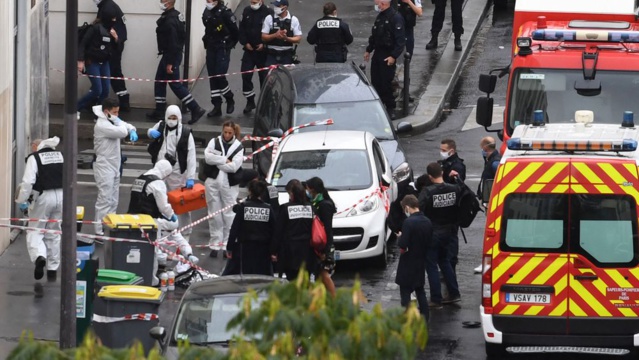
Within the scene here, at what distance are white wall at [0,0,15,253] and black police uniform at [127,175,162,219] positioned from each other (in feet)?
6.95

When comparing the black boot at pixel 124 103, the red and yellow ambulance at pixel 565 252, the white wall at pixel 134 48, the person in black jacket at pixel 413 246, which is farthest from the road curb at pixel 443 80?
the red and yellow ambulance at pixel 565 252

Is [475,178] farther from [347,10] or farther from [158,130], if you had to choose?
[347,10]

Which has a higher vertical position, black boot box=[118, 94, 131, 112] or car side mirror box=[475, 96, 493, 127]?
car side mirror box=[475, 96, 493, 127]

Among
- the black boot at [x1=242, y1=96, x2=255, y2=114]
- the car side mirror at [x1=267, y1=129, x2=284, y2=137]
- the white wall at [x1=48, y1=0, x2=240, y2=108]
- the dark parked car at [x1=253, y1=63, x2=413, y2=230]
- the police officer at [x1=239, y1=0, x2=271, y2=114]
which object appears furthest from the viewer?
the white wall at [x1=48, y1=0, x2=240, y2=108]

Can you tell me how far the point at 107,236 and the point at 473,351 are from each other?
13.5 feet

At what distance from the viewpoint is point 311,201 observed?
1470 centimetres

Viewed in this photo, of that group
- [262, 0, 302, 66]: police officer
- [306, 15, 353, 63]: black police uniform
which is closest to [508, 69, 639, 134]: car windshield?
[306, 15, 353, 63]: black police uniform

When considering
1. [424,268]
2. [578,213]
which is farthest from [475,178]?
[578,213]

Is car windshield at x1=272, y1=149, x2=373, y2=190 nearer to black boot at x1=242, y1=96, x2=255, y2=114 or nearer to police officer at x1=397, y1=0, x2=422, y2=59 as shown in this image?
black boot at x1=242, y1=96, x2=255, y2=114

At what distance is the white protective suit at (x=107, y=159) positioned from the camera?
16766 millimetres

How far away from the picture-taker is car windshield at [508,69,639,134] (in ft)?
54.0

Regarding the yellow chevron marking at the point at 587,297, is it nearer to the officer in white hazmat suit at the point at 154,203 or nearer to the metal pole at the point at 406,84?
the officer in white hazmat suit at the point at 154,203

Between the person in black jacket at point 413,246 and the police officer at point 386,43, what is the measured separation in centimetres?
876

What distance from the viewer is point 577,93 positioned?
54.3ft
